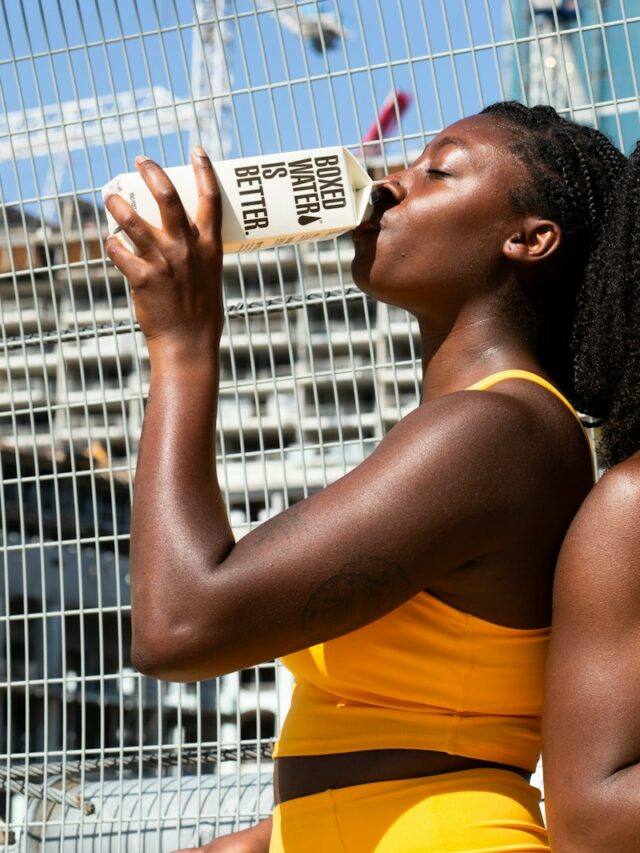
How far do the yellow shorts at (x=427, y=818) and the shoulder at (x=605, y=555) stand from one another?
10.4 inches

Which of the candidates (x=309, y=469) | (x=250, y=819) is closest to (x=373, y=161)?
(x=309, y=469)

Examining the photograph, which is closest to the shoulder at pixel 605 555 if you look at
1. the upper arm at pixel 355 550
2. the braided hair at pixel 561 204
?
the upper arm at pixel 355 550

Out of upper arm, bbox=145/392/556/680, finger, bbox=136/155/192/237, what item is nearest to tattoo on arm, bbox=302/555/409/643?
upper arm, bbox=145/392/556/680

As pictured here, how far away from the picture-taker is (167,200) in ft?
4.95

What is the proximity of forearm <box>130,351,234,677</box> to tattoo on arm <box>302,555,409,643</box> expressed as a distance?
0.12 metres

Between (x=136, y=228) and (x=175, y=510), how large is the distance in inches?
15.2

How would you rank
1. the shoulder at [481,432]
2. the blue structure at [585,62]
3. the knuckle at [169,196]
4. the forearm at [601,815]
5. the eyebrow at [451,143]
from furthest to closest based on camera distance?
1. the blue structure at [585,62]
2. the eyebrow at [451,143]
3. the knuckle at [169,196]
4. the shoulder at [481,432]
5. the forearm at [601,815]

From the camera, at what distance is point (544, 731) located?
136 cm

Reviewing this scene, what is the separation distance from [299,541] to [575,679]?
0.35 meters

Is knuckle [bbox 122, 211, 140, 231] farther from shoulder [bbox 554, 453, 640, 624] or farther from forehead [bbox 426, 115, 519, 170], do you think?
shoulder [bbox 554, 453, 640, 624]

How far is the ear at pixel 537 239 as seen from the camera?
1693mm

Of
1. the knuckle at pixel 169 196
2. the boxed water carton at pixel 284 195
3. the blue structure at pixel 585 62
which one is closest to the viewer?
the knuckle at pixel 169 196

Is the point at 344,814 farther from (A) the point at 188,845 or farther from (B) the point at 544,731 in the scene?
(A) the point at 188,845

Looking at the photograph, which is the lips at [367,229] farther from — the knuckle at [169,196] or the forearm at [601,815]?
the forearm at [601,815]
